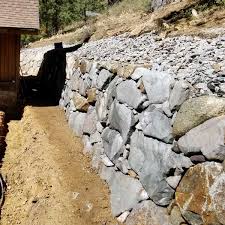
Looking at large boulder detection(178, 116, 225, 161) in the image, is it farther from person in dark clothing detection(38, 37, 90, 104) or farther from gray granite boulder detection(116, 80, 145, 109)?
person in dark clothing detection(38, 37, 90, 104)

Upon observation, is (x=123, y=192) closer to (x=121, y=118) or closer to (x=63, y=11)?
(x=121, y=118)

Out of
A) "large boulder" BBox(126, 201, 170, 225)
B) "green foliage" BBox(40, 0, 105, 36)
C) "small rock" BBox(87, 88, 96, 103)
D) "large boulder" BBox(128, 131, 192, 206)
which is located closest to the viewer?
"large boulder" BBox(128, 131, 192, 206)

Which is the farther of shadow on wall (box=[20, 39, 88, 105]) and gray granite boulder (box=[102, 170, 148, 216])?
shadow on wall (box=[20, 39, 88, 105])

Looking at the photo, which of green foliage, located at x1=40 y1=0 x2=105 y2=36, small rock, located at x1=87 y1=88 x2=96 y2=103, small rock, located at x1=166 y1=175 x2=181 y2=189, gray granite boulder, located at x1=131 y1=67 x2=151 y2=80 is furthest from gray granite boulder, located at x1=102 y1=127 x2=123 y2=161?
green foliage, located at x1=40 y1=0 x2=105 y2=36

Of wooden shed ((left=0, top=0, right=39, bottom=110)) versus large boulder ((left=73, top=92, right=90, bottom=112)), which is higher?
wooden shed ((left=0, top=0, right=39, bottom=110))

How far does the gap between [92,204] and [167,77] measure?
3276 millimetres

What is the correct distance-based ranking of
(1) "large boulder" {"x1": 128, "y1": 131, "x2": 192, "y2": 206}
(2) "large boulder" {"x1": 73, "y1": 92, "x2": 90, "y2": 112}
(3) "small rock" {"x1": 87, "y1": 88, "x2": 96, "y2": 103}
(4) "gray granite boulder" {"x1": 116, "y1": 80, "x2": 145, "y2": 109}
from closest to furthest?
(1) "large boulder" {"x1": 128, "y1": 131, "x2": 192, "y2": 206} < (4) "gray granite boulder" {"x1": 116, "y1": 80, "x2": 145, "y2": 109} < (3) "small rock" {"x1": 87, "y1": 88, "x2": 96, "y2": 103} < (2) "large boulder" {"x1": 73, "y1": 92, "x2": 90, "y2": 112}

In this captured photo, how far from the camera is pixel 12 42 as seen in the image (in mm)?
15258

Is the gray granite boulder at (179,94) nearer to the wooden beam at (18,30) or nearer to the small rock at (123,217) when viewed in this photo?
the small rock at (123,217)

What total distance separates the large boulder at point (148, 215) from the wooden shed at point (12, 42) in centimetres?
874

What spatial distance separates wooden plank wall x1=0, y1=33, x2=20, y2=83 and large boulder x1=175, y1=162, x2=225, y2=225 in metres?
10.2

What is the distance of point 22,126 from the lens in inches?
560

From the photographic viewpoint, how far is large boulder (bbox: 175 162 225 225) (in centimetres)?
582

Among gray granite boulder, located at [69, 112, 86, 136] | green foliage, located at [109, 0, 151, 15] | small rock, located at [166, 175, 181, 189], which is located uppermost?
green foliage, located at [109, 0, 151, 15]
